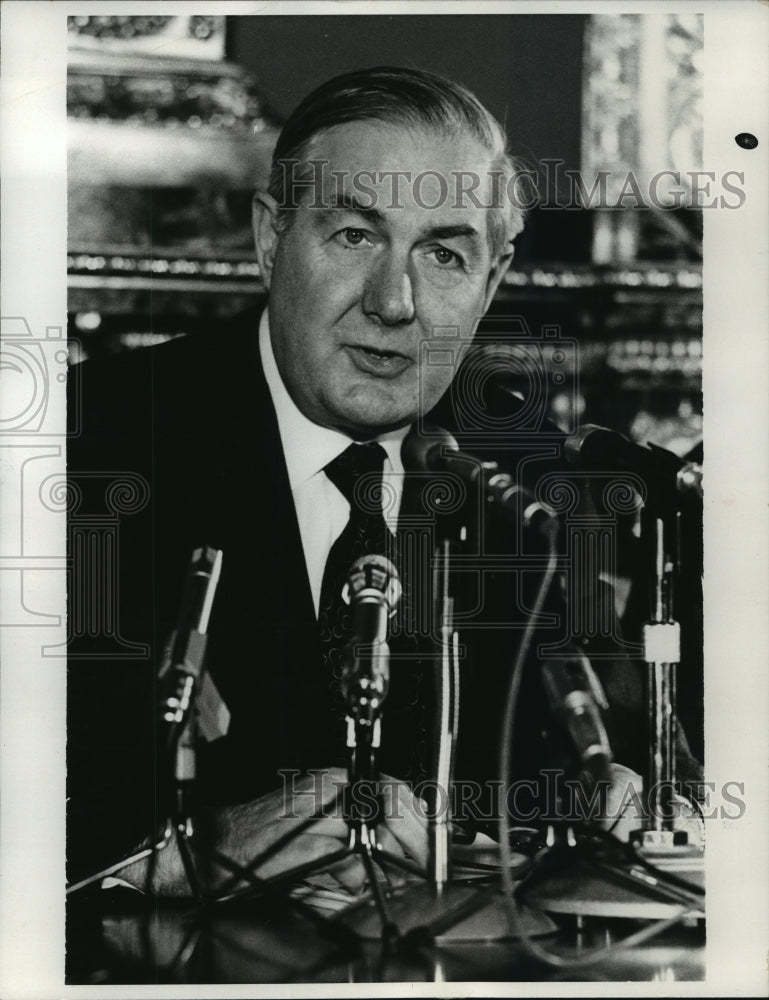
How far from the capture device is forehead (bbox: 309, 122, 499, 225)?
1650 millimetres

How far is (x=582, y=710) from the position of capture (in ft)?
5.49

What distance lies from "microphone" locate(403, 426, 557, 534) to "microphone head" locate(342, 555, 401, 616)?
0.20 metres

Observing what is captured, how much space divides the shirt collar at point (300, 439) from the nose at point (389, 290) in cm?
21

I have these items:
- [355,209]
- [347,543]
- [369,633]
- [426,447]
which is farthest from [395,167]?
[369,633]

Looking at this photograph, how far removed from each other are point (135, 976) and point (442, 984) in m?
0.55

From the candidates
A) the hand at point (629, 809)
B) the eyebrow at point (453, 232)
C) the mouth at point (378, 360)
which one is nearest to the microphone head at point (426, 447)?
the mouth at point (378, 360)

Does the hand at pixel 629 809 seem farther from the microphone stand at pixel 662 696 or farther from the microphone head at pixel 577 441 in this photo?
the microphone head at pixel 577 441

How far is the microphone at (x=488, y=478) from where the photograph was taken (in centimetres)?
169

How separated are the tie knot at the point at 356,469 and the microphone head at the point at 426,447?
5cm

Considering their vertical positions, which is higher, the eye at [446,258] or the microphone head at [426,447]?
the eye at [446,258]

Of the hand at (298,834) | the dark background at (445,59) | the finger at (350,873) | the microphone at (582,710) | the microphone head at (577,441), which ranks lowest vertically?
the finger at (350,873)

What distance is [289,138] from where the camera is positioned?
5.46 feet

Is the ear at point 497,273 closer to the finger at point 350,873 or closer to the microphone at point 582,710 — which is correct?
the microphone at point 582,710

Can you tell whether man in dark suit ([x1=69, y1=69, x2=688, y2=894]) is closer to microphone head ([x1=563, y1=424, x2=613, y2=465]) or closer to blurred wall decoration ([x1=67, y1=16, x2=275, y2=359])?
blurred wall decoration ([x1=67, y1=16, x2=275, y2=359])
